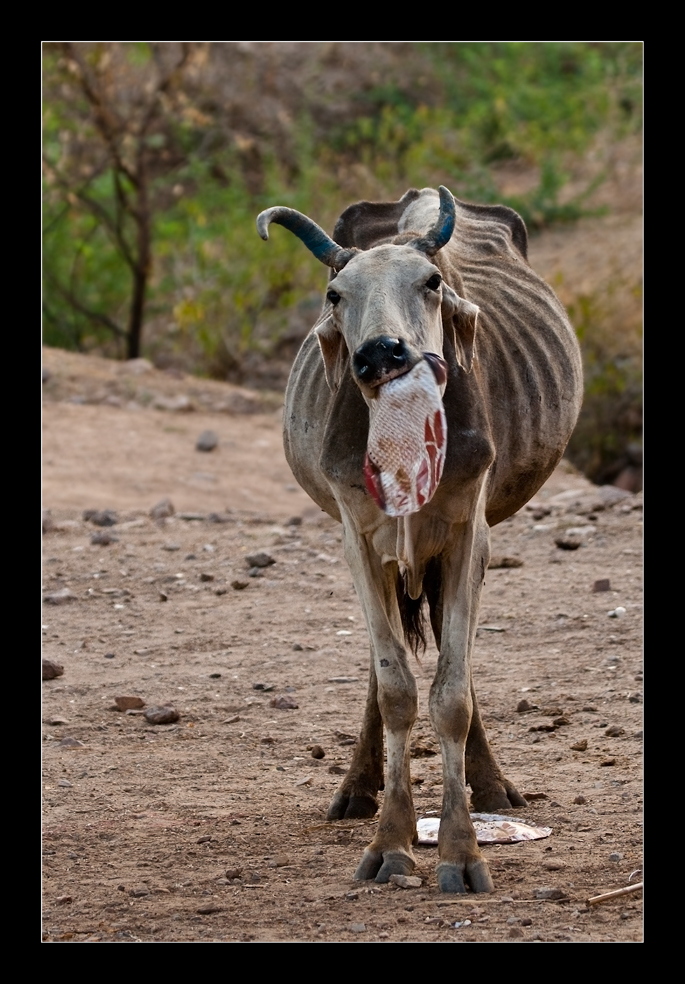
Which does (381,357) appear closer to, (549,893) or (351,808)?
(549,893)

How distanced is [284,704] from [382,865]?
2.09 meters

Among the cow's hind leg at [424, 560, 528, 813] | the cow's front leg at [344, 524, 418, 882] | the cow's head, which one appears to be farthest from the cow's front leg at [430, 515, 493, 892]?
the cow's head

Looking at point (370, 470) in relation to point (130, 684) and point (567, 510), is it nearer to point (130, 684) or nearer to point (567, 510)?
point (130, 684)

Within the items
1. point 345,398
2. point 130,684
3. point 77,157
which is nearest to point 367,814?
point 345,398

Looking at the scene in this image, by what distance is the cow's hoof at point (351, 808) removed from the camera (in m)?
4.95

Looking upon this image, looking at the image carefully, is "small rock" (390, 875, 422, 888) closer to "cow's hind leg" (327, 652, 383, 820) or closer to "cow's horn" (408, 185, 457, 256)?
"cow's hind leg" (327, 652, 383, 820)

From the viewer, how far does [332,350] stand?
4.20 m

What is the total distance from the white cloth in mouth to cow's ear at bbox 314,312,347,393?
56 cm

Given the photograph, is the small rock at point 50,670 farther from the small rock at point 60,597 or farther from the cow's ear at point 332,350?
the cow's ear at point 332,350

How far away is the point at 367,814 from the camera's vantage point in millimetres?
4949

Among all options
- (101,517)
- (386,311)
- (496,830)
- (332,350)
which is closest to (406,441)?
(386,311)

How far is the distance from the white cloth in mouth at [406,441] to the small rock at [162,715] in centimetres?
279

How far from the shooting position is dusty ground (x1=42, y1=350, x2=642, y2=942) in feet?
13.0

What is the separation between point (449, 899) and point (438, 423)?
1404mm
